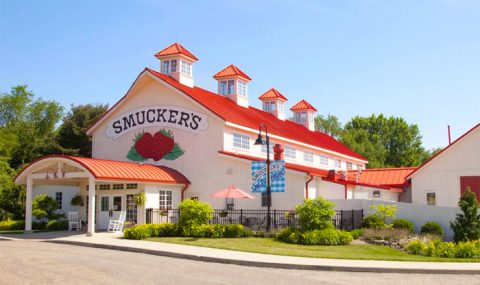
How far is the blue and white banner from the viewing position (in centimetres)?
2898

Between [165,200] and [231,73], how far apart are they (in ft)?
48.3

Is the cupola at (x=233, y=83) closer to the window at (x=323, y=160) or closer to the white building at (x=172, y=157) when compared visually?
the white building at (x=172, y=157)

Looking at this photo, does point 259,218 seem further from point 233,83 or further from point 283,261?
point 233,83

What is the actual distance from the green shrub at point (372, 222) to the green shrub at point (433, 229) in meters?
2.08

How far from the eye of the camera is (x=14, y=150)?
5859 cm

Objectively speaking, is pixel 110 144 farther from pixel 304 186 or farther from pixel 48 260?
pixel 48 260

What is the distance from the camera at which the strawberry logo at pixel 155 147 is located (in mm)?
35156

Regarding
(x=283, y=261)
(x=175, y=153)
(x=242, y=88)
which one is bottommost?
(x=283, y=261)

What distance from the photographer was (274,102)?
50.6 m

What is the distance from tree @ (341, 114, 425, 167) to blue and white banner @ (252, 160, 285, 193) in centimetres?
5429

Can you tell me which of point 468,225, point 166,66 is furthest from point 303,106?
point 468,225

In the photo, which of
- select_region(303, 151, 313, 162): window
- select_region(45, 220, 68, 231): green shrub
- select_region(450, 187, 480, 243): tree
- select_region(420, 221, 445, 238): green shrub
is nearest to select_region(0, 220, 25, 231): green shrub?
select_region(45, 220, 68, 231): green shrub

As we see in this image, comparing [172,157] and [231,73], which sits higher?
[231,73]

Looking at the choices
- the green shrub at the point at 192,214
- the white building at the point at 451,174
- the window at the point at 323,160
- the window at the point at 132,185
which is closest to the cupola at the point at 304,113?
the window at the point at 323,160
